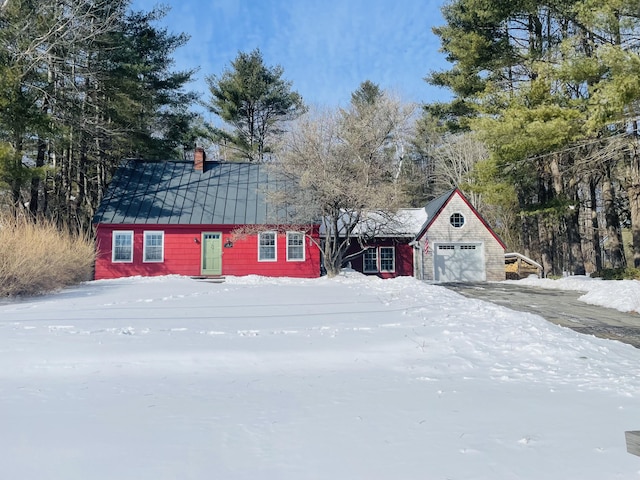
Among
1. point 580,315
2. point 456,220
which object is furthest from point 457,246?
point 580,315

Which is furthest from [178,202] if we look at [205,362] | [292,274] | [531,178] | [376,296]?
[531,178]

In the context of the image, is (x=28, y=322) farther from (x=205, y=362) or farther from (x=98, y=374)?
(x=205, y=362)

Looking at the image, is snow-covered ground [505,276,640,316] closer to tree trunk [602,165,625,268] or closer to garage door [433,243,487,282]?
tree trunk [602,165,625,268]

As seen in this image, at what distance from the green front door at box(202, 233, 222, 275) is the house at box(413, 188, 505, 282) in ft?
30.8

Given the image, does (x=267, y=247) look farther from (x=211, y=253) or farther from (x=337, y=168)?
(x=337, y=168)

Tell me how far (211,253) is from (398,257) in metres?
9.28

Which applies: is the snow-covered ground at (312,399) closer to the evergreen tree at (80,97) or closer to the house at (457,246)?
the evergreen tree at (80,97)

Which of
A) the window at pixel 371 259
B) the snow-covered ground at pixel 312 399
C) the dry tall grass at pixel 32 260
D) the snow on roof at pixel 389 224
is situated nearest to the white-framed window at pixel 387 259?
the window at pixel 371 259

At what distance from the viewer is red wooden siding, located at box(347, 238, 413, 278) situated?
68.1 ft

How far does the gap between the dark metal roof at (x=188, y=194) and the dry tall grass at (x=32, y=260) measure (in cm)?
475

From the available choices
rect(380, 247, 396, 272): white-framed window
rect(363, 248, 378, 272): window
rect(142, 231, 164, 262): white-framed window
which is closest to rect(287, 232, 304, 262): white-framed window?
rect(363, 248, 378, 272): window

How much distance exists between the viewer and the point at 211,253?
17.7m

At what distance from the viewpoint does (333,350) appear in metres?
4.84

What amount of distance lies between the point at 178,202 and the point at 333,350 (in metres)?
15.2
